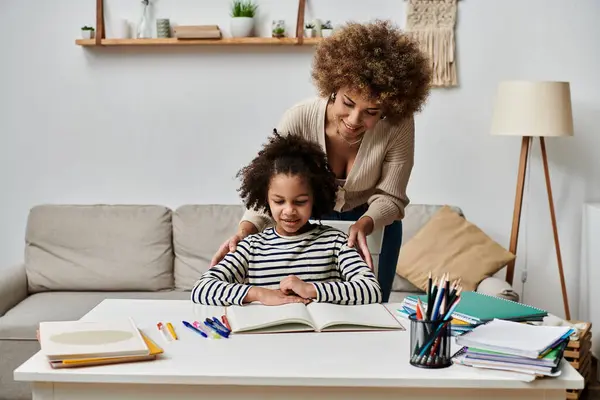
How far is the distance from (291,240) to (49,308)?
1689 millimetres

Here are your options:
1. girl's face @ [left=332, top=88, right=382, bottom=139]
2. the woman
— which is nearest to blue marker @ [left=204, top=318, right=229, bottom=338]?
the woman

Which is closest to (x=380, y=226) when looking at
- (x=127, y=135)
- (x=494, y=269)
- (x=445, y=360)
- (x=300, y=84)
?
(x=445, y=360)

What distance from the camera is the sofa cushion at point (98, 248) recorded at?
3664mm

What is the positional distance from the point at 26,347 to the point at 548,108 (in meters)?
2.35

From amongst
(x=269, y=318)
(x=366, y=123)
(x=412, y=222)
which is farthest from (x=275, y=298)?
(x=412, y=222)

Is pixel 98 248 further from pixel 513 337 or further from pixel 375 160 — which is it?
pixel 513 337

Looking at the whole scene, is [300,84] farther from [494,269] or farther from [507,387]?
[507,387]

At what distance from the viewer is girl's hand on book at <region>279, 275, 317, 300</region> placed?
185 cm

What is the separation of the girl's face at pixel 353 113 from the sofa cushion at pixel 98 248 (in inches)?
69.0

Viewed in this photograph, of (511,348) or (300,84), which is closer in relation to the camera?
(511,348)

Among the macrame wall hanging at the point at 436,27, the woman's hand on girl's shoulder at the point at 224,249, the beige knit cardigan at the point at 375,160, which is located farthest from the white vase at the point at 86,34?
the woman's hand on girl's shoulder at the point at 224,249

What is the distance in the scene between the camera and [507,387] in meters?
Result: 1.39

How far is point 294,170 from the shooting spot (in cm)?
206

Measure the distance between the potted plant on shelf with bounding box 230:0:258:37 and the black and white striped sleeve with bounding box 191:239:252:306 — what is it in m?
1.93
